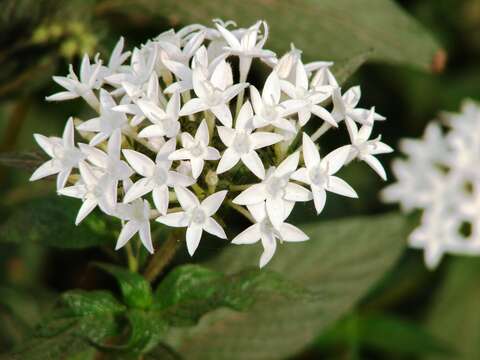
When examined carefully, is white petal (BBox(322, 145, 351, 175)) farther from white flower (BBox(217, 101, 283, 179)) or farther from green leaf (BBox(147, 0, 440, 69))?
green leaf (BBox(147, 0, 440, 69))

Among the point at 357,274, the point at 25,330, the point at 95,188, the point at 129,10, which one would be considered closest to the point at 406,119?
the point at 357,274

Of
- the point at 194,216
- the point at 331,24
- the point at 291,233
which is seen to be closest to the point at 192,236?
the point at 194,216

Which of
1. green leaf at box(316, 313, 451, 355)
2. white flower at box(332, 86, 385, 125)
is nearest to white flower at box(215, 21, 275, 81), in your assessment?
white flower at box(332, 86, 385, 125)

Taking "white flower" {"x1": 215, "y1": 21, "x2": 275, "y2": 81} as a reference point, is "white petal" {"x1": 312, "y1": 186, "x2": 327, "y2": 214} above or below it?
below

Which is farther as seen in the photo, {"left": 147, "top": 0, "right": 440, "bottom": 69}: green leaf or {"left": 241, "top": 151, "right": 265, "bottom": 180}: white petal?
{"left": 147, "top": 0, "right": 440, "bottom": 69}: green leaf

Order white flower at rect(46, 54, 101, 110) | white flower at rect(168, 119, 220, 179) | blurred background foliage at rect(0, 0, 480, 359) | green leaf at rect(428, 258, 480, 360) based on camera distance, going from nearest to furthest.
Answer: white flower at rect(168, 119, 220, 179)
white flower at rect(46, 54, 101, 110)
blurred background foliage at rect(0, 0, 480, 359)
green leaf at rect(428, 258, 480, 360)

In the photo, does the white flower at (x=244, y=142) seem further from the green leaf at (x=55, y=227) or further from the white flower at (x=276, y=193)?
the green leaf at (x=55, y=227)

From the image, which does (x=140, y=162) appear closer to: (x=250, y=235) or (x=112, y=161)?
(x=112, y=161)

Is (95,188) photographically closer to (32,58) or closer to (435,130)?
(32,58)
